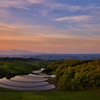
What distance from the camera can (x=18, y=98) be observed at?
48.5 meters

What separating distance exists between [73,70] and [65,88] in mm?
14584

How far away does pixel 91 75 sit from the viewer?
59094mm

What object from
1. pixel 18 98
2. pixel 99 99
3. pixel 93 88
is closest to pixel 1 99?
pixel 18 98

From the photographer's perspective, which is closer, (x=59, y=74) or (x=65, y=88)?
(x=65, y=88)

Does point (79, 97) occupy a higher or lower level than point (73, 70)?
lower

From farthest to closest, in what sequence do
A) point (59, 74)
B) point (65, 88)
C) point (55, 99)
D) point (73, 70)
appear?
point (59, 74), point (73, 70), point (65, 88), point (55, 99)

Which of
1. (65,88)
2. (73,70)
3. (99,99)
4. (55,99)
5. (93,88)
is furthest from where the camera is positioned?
(73,70)

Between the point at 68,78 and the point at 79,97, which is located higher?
the point at 68,78

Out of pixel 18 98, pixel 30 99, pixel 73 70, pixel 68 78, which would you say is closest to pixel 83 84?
pixel 68 78

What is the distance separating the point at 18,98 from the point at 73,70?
128ft

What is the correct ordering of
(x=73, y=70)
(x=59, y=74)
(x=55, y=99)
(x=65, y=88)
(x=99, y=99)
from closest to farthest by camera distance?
(x=99, y=99), (x=55, y=99), (x=65, y=88), (x=73, y=70), (x=59, y=74)

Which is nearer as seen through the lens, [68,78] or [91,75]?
[91,75]

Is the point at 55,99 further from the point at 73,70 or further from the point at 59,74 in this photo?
the point at 59,74

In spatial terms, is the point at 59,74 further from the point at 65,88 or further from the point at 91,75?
the point at 91,75
